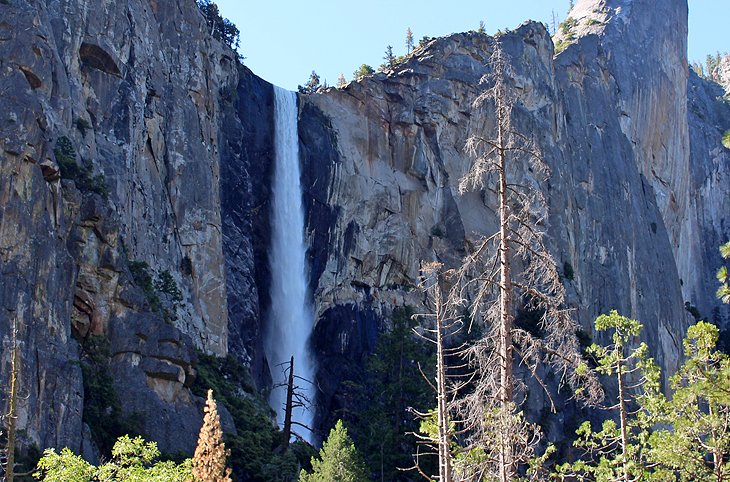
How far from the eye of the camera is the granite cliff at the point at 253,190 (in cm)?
3172

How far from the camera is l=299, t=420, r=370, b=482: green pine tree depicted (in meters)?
28.6

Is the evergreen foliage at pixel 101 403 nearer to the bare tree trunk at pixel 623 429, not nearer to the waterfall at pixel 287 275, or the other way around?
the waterfall at pixel 287 275

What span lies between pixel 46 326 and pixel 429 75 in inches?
1328

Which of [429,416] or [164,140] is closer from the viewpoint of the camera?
[429,416]

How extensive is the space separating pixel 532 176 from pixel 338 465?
33.4 meters

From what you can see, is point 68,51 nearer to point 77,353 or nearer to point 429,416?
point 77,353

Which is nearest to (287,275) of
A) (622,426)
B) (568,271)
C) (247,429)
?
(247,429)

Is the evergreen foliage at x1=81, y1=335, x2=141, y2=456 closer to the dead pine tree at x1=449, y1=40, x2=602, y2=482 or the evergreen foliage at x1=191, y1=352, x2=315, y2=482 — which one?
the evergreen foliage at x1=191, y1=352, x2=315, y2=482

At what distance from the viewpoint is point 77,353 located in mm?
31062

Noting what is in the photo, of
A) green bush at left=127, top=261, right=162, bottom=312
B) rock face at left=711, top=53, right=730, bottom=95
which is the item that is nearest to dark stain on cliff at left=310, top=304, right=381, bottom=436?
green bush at left=127, top=261, right=162, bottom=312

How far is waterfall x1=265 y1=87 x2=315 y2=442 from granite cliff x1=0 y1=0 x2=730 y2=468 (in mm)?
596

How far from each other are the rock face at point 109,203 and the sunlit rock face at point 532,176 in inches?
322

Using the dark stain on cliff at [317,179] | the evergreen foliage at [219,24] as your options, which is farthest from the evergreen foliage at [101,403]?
the evergreen foliage at [219,24]

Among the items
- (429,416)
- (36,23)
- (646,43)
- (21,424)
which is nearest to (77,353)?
(21,424)
